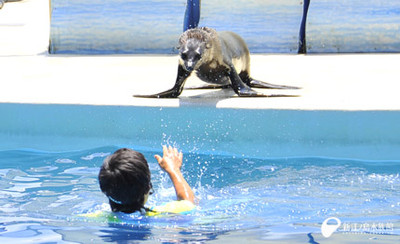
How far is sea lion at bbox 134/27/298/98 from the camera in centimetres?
533

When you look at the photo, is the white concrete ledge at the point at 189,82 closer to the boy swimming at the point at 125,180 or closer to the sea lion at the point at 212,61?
the sea lion at the point at 212,61

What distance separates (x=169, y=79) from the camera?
660 cm

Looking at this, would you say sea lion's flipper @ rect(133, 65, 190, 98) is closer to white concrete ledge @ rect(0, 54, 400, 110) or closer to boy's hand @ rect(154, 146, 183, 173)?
white concrete ledge @ rect(0, 54, 400, 110)

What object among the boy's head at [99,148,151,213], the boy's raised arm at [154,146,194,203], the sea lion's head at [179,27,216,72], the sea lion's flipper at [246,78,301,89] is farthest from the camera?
the sea lion's flipper at [246,78,301,89]

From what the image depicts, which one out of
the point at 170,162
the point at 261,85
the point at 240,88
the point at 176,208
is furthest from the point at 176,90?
the point at 176,208

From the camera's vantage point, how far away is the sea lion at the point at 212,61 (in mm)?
5328

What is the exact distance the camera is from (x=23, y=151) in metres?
5.25

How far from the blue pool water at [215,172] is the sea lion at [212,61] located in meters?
0.40

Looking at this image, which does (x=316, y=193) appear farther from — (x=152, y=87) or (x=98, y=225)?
(x=152, y=87)

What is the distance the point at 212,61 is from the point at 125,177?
2875mm

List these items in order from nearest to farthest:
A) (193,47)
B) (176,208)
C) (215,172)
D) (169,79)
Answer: (176,208), (215,172), (193,47), (169,79)

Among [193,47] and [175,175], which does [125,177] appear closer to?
[175,175]

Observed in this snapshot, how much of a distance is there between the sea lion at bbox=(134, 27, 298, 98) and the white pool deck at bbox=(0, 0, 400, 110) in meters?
0.11

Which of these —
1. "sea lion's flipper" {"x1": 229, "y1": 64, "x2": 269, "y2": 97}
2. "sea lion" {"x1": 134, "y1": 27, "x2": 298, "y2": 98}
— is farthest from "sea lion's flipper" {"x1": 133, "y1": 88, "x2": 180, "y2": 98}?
"sea lion's flipper" {"x1": 229, "y1": 64, "x2": 269, "y2": 97}
